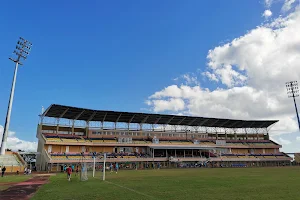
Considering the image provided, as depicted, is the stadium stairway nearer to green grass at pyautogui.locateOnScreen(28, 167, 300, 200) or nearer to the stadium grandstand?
the stadium grandstand

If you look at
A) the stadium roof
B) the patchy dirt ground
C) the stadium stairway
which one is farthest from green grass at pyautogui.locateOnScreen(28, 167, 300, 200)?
the stadium roof

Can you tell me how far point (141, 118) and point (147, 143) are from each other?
785 centimetres

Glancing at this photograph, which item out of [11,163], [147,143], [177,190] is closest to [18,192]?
[177,190]

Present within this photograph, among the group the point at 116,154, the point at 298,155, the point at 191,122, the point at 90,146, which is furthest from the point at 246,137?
the point at 90,146

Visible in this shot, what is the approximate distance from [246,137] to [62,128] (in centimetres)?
6846

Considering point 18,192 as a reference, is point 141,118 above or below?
above

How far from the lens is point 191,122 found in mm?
80750

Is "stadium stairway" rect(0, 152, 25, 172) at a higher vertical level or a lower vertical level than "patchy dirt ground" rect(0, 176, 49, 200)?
higher

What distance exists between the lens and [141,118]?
73.1m

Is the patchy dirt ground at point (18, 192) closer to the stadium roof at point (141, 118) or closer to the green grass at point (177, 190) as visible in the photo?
the green grass at point (177, 190)

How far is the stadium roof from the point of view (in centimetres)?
6331

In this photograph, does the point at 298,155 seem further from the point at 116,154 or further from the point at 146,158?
the point at 116,154

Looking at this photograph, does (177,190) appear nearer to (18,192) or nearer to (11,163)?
(18,192)

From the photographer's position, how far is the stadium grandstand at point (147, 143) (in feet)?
203
